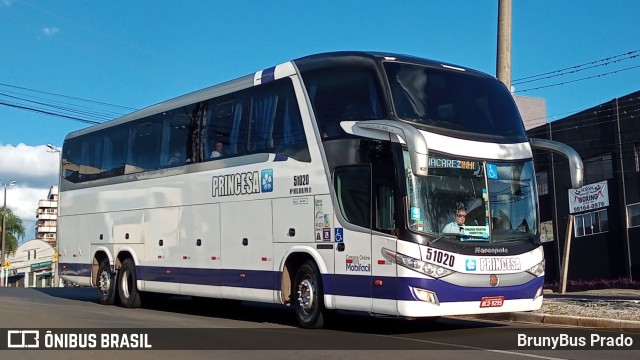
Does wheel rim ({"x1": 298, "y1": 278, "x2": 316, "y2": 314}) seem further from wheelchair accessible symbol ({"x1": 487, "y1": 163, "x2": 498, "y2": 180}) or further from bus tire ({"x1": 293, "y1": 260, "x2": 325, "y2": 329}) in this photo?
wheelchair accessible symbol ({"x1": 487, "y1": 163, "x2": 498, "y2": 180})

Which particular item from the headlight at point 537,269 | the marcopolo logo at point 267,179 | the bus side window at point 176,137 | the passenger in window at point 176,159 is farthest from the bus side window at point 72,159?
the headlight at point 537,269

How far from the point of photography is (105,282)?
18.5 m

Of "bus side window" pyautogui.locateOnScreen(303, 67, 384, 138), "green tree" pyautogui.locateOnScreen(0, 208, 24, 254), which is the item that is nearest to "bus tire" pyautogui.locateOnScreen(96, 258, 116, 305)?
"bus side window" pyautogui.locateOnScreen(303, 67, 384, 138)

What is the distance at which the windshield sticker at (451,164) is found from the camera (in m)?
10.8

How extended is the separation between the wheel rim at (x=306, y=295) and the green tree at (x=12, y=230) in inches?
3613

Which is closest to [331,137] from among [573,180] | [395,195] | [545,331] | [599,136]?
[395,195]

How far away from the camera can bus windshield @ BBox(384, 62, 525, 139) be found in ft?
36.4

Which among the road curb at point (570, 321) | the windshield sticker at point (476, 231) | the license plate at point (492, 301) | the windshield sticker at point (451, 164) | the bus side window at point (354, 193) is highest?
the windshield sticker at point (451, 164)

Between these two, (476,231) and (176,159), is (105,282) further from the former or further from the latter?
(476,231)

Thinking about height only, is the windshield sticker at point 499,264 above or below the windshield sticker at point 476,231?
below

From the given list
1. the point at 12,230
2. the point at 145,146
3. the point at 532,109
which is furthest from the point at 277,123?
the point at 12,230

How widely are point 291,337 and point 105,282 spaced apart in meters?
9.01

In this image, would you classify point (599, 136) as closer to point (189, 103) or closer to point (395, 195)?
point (189, 103)

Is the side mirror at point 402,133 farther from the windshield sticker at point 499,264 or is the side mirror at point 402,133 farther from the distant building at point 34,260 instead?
the distant building at point 34,260
